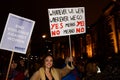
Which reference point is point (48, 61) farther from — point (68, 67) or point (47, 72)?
point (68, 67)

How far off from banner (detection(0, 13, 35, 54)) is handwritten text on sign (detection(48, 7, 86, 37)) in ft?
3.48

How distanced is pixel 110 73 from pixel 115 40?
2368 centimetres

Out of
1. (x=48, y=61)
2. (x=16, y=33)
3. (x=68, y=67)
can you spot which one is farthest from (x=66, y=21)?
(x=48, y=61)

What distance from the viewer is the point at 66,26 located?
8.72 m

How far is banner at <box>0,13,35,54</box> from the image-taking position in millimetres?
7288

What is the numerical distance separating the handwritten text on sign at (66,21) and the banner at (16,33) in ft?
3.48

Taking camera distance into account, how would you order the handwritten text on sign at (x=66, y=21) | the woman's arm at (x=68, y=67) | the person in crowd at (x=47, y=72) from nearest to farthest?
the person in crowd at (x=47, y=72) → the woman's arm at (x=68, y=67) → the handwritten text on sign at (x=66, y=21)

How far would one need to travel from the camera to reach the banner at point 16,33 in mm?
7288

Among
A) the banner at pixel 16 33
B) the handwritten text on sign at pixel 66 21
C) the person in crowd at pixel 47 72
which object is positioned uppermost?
the handwritten text on sign at pixel 66 21

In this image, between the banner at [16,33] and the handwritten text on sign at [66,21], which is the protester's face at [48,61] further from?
the handwritten text on sign at [66,21]

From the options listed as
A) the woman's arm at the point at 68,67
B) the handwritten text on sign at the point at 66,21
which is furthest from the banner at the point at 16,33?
the handwritten text on sign at the point at 66,21

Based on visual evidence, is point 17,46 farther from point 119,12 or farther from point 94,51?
point 94,51

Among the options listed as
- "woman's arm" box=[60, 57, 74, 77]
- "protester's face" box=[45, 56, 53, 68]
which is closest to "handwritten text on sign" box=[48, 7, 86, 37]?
"woman's arm" box=[60, 57, 74, 77]

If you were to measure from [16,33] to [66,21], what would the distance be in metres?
1.70
